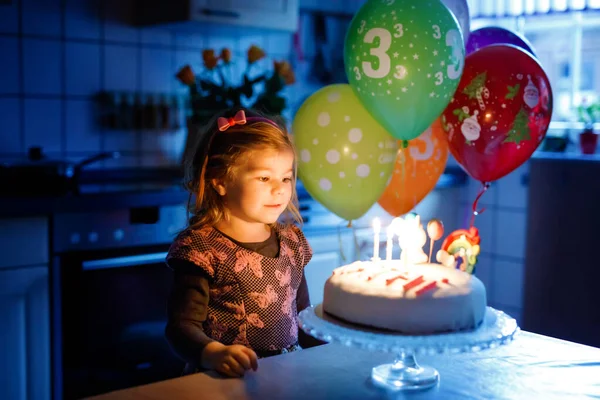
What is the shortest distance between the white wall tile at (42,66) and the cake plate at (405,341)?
1.88m

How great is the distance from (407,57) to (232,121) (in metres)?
0.38

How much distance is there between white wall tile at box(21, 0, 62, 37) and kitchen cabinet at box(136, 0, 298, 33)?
1.05 ft

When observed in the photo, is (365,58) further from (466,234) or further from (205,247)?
(205,247)

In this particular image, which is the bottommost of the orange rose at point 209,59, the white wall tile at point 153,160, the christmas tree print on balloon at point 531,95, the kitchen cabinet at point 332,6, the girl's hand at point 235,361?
the girl's hand at point 235,361

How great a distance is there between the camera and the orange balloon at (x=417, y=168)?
1.89m

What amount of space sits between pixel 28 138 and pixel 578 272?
2.04 m

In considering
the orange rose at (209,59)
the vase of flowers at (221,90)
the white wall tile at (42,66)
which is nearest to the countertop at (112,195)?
the vase of flowers at (221,90)

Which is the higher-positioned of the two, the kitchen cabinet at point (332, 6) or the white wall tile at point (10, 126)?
the kitchen cabinet at point (332, 6)

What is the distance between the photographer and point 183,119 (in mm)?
3156

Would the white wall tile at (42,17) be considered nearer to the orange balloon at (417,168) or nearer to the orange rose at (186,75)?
the orange rose at (186,75)

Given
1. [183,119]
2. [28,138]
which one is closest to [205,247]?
[28,138]

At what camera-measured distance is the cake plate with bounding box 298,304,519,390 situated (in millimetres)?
1050

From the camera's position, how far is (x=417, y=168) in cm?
190

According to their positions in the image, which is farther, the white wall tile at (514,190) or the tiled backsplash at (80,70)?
the white wall tile at (514,190)
